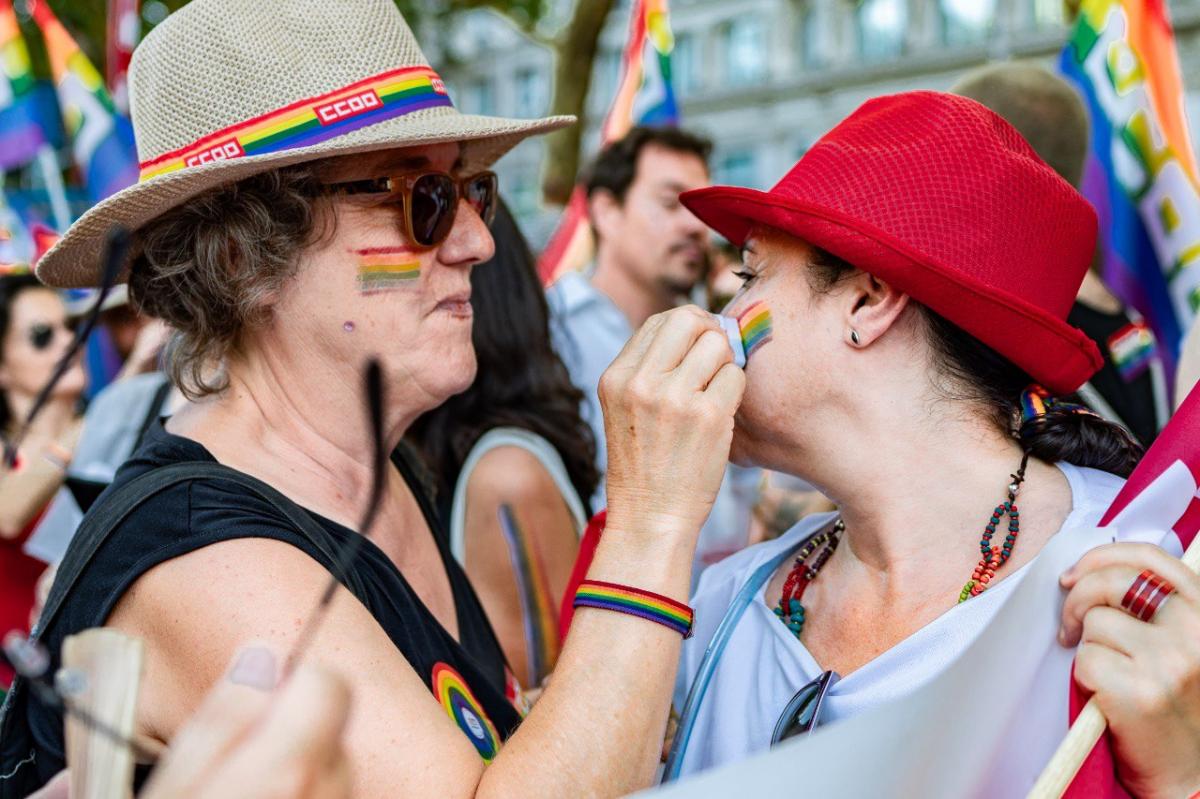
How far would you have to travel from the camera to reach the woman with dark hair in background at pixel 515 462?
293 centimetres

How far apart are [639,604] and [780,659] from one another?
0.41 metres

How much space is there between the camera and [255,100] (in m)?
1.91

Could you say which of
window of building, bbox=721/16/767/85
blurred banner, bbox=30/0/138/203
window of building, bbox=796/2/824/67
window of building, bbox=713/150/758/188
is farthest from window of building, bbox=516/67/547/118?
blurred banner, bbox=30/0/138/203

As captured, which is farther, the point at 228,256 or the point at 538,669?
the point at 538,669

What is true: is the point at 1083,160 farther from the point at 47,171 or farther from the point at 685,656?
the point at 47,171

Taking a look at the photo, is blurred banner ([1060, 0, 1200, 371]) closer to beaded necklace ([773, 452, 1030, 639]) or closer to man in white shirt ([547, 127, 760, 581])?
beaded necklace ([773, 452, 1030, 639])

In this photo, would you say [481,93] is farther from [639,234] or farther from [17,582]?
[17,582]

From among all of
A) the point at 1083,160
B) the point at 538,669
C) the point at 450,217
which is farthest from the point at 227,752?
the point at 1083,160

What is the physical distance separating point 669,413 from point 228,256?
2.71 feet

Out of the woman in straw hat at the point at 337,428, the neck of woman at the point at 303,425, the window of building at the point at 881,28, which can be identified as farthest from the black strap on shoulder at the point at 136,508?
the window of building at the point at 881,28

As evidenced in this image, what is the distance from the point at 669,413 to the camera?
171 centimetres

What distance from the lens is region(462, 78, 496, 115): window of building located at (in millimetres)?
33938

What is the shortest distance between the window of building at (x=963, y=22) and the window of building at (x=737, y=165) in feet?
17.0

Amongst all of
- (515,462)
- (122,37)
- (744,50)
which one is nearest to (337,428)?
(515,462)
